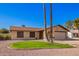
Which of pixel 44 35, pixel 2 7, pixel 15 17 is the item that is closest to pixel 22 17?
pixel 15 17

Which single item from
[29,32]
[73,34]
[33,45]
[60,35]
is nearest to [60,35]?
[60,35]

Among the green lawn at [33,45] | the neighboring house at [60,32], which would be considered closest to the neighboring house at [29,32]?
the green lawn at [33,45]

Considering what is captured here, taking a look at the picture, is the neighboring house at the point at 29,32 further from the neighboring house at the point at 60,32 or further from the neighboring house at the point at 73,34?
the neighboring house at the point at 73,34

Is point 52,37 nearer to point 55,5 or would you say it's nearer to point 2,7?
point 55,5

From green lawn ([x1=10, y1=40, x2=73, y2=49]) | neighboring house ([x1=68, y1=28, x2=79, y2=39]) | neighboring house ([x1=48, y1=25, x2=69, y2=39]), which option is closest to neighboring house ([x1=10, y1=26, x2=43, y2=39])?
green lawn ([x1=10, y1=40, x2=73, y2=49])

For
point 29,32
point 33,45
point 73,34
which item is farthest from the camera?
point 73,34

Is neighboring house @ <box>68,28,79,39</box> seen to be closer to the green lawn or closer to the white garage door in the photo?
the white garage door

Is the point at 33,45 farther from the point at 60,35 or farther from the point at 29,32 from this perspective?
the point at 60,35

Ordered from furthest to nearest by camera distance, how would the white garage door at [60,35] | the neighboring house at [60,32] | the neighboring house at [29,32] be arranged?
the white garage door at [60,35], the neighboring house at [60,32], the neighboring house at [29,32]

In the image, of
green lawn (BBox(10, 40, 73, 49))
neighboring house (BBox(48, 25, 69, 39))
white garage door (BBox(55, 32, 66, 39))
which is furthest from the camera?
white garage door (BBox(55, 32, 66, 39))

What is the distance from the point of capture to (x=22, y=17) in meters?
5.68

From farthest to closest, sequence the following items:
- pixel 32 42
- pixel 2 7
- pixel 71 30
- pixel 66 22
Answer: pixel 71 30 → pixel 32 42 → pixel 66 22 → pixel 2 7

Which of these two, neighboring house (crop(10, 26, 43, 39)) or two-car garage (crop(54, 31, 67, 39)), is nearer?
neighboring house (crop(10, 26, 43, 39))

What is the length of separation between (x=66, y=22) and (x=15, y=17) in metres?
1.29
